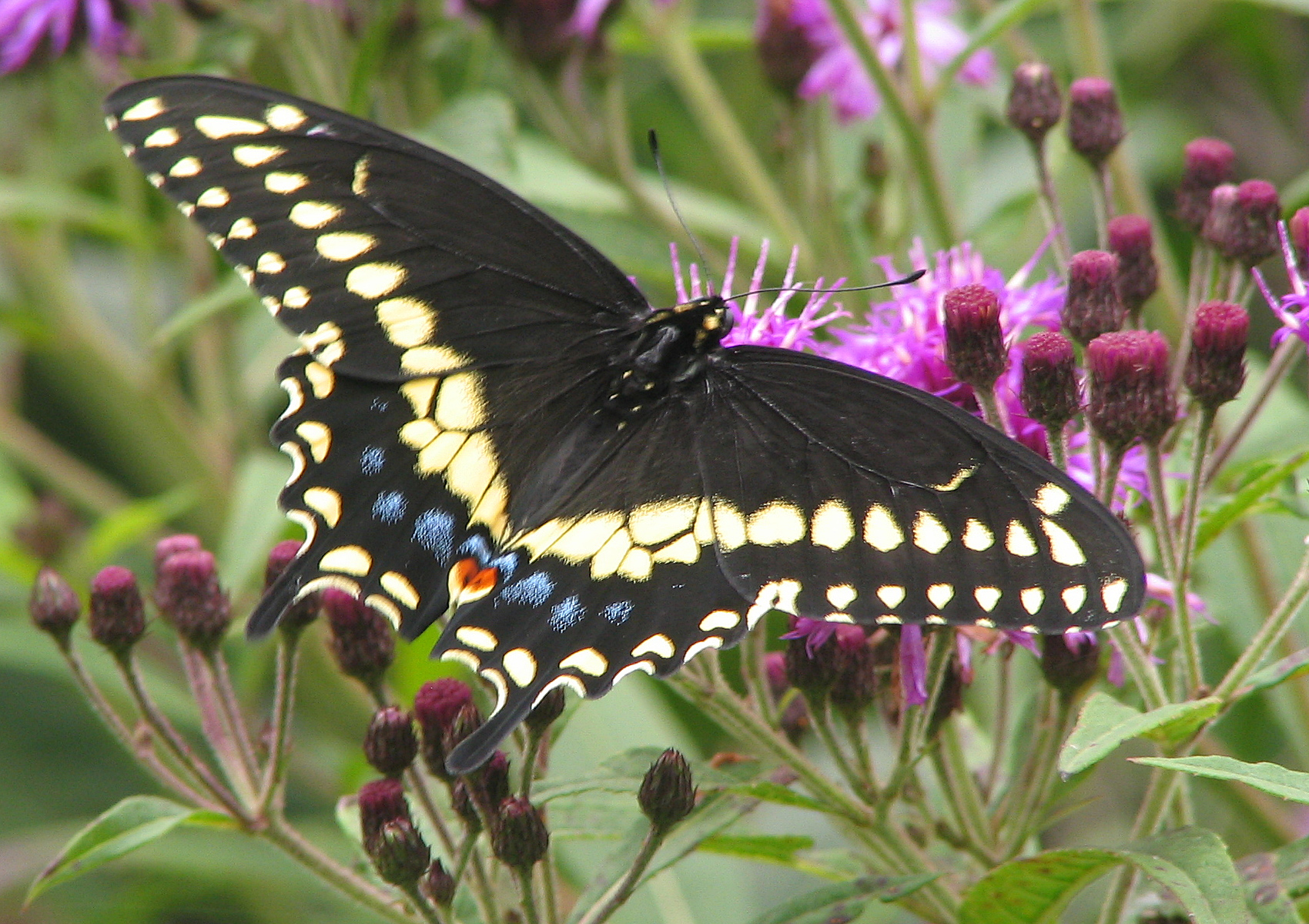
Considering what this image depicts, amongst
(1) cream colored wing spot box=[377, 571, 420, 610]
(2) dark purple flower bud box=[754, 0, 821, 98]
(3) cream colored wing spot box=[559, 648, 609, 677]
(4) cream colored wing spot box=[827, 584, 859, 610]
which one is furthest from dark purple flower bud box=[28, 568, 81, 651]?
(2) dark purple flower bud box=[754, 0, 821, 98]

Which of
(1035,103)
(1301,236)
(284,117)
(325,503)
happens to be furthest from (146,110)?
(1301,236)

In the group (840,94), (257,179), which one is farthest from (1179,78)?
(257,179)

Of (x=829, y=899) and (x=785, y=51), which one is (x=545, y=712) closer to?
(x=829, y=899)

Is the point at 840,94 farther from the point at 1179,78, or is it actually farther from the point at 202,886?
the point at 202,886

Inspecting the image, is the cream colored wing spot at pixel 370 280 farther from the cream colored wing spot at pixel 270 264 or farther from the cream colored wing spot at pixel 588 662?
the cream colored wing spot at pixel 588 662

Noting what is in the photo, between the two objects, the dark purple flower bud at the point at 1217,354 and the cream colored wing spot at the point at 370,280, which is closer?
the dark purple flower bud at the point at 1217,354

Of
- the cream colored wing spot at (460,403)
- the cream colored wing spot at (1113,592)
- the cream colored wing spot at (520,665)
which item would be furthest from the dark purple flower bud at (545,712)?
the cream colored wing spot at (1113,592)
